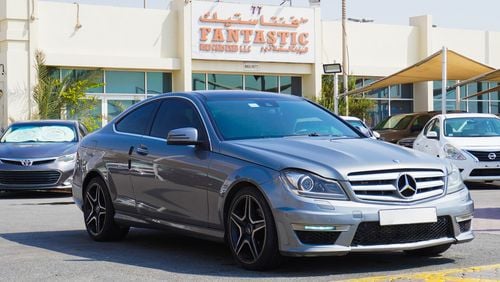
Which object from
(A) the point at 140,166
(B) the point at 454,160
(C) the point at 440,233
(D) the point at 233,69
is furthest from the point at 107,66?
(C) the point at 440,233

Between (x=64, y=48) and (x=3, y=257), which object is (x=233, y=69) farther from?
(x=3, y=257)

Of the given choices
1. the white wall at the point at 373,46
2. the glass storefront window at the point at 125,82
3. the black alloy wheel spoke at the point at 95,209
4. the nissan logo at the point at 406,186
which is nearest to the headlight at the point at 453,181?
the nissan logo at the point at 406,186

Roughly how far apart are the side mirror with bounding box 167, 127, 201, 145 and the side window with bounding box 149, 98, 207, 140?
256 millimetres

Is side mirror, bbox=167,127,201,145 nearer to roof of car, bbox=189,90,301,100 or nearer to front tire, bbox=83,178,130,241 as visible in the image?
roof of car, bbox=189,90,301,100

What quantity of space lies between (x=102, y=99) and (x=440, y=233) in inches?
1051

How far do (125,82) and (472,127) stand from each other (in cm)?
1785

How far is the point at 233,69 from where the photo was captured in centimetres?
3569

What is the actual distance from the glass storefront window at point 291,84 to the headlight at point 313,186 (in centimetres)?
3016

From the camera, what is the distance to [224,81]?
1422 inches

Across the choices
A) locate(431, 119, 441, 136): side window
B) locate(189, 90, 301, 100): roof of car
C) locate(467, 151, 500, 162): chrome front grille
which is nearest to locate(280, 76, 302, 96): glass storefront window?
locate(431, 119, 441, 136): side window

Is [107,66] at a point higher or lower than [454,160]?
higher

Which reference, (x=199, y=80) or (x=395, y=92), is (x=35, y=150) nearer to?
(x=199, y=80)

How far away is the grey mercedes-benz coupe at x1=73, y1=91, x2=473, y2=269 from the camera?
7172 mm

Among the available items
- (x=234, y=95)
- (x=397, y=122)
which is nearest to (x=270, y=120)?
(x=234, y=95)
